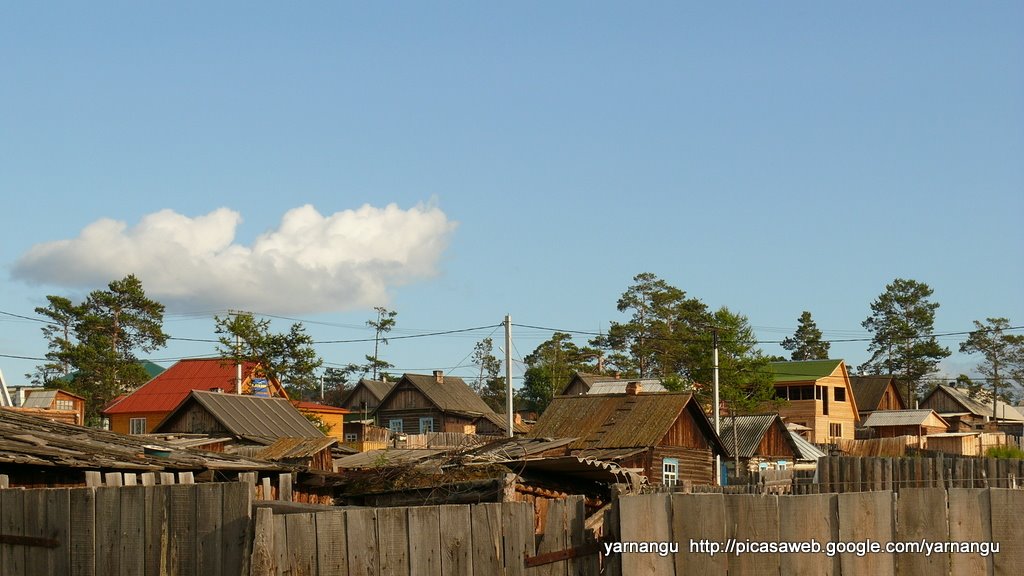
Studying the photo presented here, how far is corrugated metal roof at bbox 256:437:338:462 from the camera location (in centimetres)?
1988

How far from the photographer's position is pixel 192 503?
799 cm

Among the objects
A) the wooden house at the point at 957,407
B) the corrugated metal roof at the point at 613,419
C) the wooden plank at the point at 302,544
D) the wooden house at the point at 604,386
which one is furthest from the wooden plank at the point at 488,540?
the wooden house at the point at 957,407

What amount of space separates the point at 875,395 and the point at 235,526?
278 feet

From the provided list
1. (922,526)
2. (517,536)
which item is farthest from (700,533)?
(922,526)

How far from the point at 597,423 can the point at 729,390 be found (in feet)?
65.5

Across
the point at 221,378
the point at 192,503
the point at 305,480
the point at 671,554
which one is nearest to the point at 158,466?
the point at 305,480

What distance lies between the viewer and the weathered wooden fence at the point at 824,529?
275 inches

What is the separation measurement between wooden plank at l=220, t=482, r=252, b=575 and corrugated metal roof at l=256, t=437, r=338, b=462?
39.0 ft

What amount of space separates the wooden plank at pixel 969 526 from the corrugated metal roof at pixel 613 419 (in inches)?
1118

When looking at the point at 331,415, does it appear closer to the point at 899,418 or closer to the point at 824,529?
the point at 899,418

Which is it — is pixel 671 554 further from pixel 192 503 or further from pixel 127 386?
pixel 127 386

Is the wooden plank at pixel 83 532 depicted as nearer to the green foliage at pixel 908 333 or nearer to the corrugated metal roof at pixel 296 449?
the corrugated metal roof at pixel 296 449

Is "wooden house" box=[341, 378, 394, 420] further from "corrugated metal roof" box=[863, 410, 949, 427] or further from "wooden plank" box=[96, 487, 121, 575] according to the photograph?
"wooden plank" box=[96, 487, 121, 575]

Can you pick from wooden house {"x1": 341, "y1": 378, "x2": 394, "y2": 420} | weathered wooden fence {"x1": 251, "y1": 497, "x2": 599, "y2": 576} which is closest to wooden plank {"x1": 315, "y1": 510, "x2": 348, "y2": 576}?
weathered wooden fence {"x1": 251, "y1": 497, "x2": 599, "y2": 576}
